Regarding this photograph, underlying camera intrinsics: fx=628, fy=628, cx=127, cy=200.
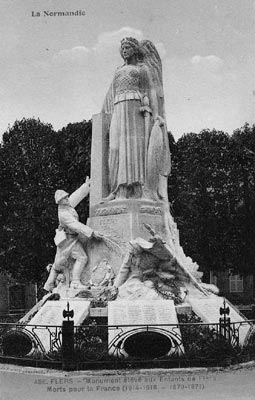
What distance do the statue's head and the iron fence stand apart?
281 inches

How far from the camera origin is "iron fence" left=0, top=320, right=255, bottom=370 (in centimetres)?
1091

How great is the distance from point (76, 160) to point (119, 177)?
1145 centimetres

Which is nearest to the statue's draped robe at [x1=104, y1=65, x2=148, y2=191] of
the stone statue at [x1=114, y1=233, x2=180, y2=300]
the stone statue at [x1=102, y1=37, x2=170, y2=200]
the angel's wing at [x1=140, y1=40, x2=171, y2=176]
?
the stone statue at [x1=102, y1=37, x2=170, y2=200]

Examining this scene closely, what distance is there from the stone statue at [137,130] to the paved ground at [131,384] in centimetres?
551

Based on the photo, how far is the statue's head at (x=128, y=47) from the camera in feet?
51.5

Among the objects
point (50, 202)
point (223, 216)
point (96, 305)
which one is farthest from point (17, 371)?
point (223, 216)

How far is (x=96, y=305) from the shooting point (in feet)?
44.0

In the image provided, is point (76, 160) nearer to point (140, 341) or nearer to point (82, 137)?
point (82, 137)

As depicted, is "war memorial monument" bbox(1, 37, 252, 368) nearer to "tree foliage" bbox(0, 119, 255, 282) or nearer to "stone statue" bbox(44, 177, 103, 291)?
"stone statue" bbox(44, 177, 103, 291)

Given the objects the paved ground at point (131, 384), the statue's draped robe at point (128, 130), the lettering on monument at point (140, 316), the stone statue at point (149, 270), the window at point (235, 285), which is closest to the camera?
the paved ground at point (131, 384)

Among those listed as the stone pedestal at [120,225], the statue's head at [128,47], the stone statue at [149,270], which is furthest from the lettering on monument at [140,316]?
the statue's head at [128,47]

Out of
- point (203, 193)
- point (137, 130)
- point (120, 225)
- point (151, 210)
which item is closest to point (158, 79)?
point (137, 130)

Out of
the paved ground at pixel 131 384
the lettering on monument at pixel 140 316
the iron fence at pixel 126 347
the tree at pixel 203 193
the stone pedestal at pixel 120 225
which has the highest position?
the tree at pixel 203 193

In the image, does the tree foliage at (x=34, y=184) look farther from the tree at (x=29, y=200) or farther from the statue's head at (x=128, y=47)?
the statue's head at (x=128, y=47)
